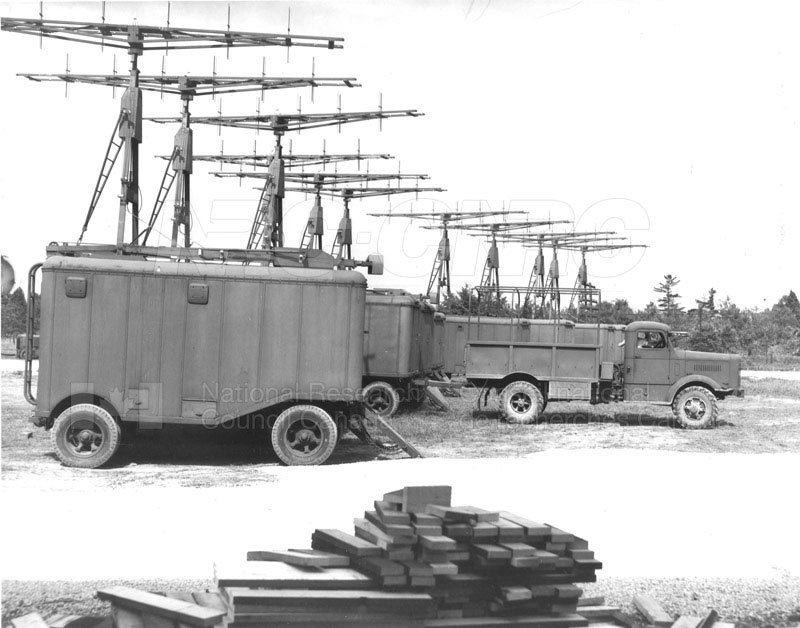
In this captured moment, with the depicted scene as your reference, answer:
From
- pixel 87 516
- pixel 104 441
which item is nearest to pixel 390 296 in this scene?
pixel 104 441

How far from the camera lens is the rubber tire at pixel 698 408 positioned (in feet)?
65.5

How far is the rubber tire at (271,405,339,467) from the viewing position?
12.7m

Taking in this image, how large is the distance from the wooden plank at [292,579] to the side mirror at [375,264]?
7.93 meters

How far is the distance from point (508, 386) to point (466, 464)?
817 cm

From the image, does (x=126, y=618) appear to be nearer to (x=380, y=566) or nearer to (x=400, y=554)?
(x=380, y=566)

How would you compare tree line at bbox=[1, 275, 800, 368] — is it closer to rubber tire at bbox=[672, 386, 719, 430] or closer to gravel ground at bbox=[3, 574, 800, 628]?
rubber tire at bbox=[672, 386, 719, 430]

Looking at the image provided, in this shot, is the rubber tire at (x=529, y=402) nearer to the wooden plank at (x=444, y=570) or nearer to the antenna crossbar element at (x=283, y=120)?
the antenna crossbar element at (x=283, y=120)

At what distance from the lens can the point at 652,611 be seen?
251 inches

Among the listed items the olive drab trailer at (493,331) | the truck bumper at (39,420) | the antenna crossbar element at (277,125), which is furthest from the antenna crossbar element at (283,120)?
the truck bumper at (39,420)

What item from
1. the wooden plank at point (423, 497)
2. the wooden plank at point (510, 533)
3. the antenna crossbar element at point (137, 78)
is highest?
the antenna crossbar element at point (137, 78)

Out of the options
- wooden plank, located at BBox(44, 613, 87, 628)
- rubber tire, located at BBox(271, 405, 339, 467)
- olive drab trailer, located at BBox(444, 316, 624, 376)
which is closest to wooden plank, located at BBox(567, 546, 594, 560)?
wooden plank, located at BBox(44, 613, 87, 628)

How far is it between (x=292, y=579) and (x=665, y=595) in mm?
3209

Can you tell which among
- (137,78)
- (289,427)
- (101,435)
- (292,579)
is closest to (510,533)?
(292,579)

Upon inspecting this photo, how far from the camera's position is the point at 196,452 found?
14188 millimetres
